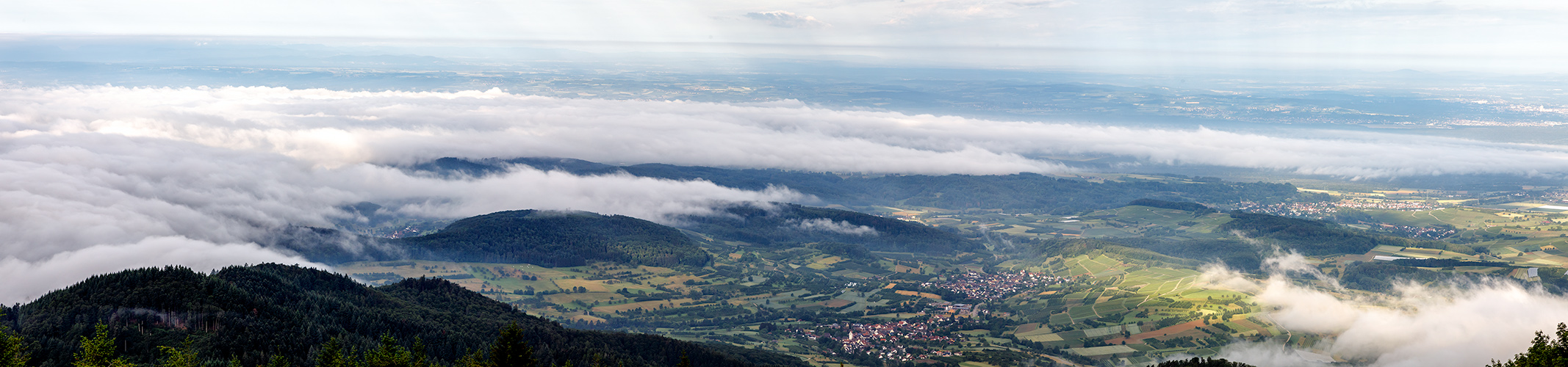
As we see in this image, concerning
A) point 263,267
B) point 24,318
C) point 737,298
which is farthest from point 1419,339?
point 24,318

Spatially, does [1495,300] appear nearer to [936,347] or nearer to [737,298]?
[936,347]

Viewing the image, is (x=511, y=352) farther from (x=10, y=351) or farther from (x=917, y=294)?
(x=917, y=294)

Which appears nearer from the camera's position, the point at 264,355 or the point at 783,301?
the point at 264,355

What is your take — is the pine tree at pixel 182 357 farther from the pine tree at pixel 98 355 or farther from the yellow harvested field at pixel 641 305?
the yellow harvested field at pixel 641 305

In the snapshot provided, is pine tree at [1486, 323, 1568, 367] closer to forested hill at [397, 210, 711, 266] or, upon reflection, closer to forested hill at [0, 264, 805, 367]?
forested hill at [0, 264, 805, 367]

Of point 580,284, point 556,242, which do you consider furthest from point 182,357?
point 556,242

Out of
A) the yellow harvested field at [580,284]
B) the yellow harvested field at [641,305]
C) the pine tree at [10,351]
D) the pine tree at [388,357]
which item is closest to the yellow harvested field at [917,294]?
the yellow harvested field at [641,305]
